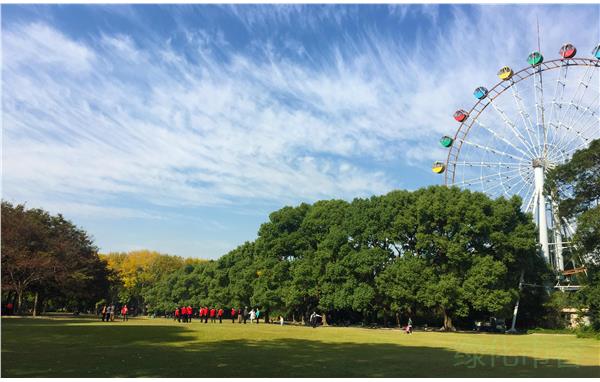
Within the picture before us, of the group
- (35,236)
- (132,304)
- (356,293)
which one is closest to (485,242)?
(356,293)

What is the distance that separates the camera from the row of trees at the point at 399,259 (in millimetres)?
45656

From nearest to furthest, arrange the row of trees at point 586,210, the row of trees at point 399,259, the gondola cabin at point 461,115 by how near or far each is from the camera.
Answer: the row of trees at point 586,210 < the row of trees at point 399,259 < the gondola cabin at point 461,115

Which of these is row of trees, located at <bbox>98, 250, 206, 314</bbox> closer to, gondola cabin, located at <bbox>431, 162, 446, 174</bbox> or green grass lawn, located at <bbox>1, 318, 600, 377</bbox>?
gondola cabin, located at <bbox>431, 162, 446, 174</bbox>

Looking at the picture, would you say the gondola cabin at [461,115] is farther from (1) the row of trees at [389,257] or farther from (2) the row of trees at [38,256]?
(2) the row of trees at [38,256]

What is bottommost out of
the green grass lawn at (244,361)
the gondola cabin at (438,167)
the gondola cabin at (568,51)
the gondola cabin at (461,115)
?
the green grass lawn at (244,361)

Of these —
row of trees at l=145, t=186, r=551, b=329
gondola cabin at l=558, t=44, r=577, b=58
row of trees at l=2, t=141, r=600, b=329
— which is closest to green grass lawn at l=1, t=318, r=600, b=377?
row of trees at l=2, t=141, r=600, b=329

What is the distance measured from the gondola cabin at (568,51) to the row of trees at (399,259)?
580 inches

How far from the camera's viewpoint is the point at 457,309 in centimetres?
4556

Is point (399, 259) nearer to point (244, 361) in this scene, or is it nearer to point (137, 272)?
point (244, 361)

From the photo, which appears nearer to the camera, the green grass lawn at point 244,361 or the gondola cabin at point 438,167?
the green grass lawn at point 244,361

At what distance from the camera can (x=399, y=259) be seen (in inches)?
1951

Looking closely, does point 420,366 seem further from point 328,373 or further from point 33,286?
point 33,286

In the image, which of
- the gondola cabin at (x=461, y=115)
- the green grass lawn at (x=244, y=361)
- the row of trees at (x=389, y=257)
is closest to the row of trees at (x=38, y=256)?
the row of trees at (x=389, y=257)

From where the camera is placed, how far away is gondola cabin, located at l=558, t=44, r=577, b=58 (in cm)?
4856
